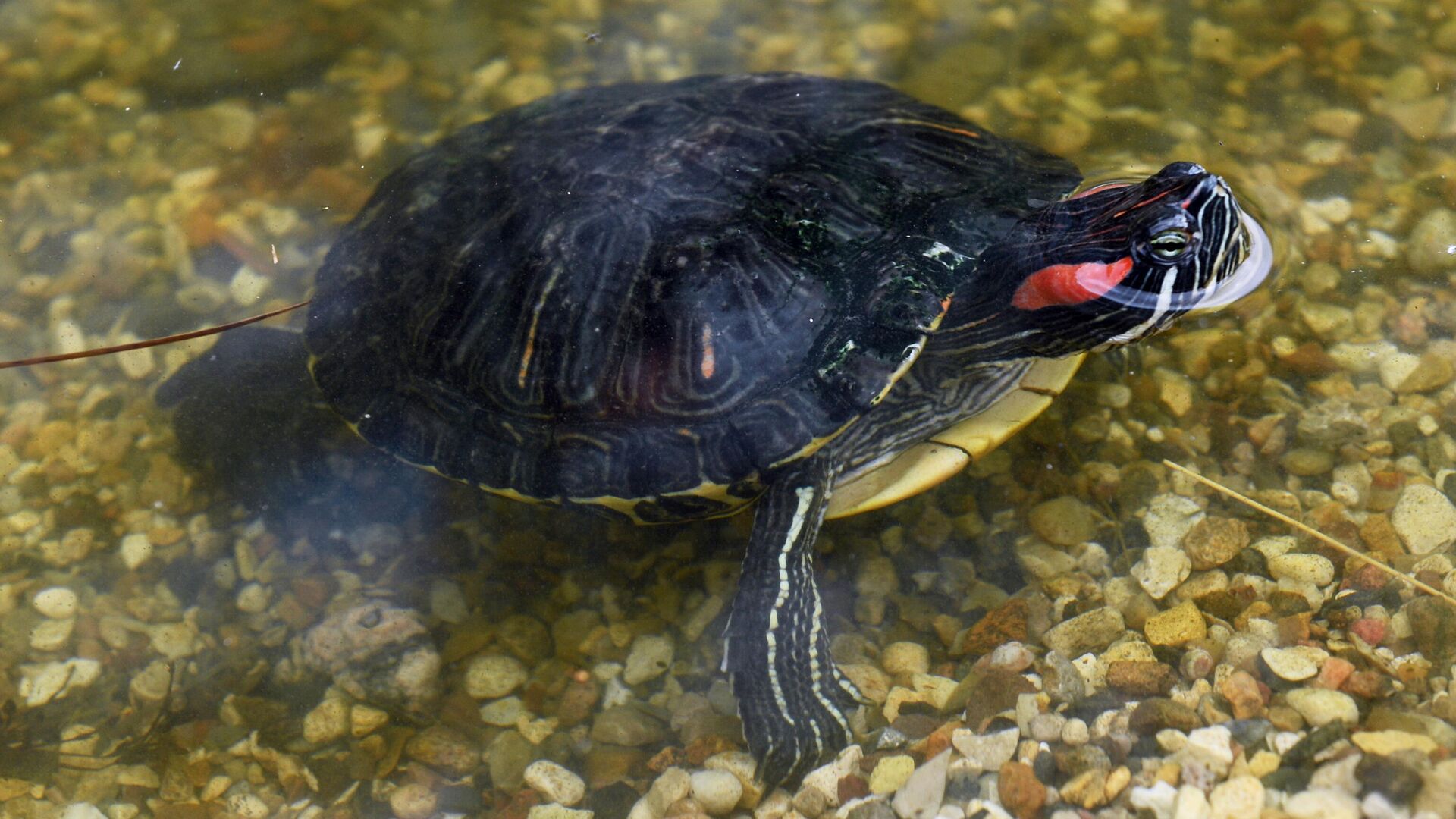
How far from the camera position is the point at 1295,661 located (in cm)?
325

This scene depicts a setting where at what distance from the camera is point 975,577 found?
404 centimetres

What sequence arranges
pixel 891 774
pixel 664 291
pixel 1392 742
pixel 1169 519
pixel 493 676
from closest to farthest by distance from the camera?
pixel 1392 742
pixel 891 774
pixel 664 291
pixel 1169 519
pixel 493 676

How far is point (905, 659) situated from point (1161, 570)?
107 cm

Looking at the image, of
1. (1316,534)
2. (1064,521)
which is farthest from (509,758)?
(1316,534)

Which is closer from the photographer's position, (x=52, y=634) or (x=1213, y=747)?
(x=1213, y=747)

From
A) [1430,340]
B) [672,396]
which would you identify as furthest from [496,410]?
[1430,340]

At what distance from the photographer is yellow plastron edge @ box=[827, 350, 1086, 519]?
3.85 meters

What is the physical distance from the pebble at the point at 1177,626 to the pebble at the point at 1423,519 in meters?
0.88

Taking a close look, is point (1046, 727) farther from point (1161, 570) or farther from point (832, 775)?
point (1161, 570)

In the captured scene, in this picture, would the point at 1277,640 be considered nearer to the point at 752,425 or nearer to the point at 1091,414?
the point at 1091,414

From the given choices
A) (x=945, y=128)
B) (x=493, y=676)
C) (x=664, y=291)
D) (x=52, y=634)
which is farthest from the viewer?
(x=52, y=634)

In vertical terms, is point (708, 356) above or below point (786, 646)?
above

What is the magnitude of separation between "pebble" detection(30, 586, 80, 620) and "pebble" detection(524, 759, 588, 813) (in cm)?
237

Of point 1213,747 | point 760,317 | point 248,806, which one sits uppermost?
point 760,317
